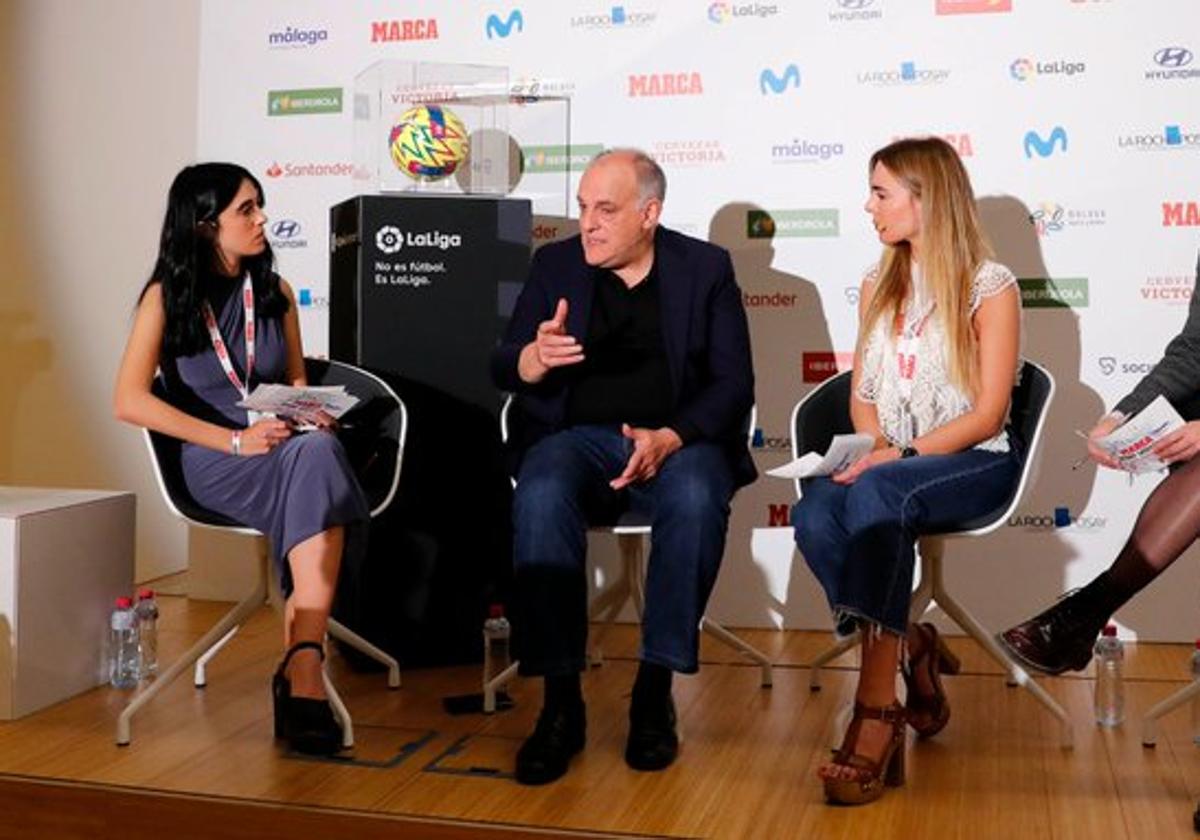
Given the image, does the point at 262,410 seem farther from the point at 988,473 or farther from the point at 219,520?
the point at 988,473

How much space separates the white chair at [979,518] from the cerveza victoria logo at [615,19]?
5.05ft

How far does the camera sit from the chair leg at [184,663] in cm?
325

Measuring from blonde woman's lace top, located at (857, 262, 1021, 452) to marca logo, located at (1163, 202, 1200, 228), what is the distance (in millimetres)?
1295

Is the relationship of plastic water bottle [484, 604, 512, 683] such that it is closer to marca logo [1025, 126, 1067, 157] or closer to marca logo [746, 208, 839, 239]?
marca logo [746, 208, 839, 239]

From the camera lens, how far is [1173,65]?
14.1 feet

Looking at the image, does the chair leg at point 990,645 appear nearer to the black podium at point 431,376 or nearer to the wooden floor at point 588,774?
the wooden floor at point 588,774

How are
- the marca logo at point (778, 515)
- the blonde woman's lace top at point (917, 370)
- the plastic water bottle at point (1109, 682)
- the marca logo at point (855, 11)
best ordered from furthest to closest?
the marca logo at point (778, 515)
the marca logo at point (855, 11)
the plastic water bottle at point (1109, 682)
the blonde woman's lace top at point (917, 370)

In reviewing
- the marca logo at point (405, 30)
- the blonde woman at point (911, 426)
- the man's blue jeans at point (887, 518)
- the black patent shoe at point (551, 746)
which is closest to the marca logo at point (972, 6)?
the blonde woman at point (911, 426)

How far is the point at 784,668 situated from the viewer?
161 inches

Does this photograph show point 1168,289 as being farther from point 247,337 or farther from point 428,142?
point 247,337

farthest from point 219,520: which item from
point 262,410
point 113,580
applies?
point 113,580

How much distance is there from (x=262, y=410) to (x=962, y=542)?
218cm

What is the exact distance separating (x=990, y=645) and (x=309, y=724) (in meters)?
1.54

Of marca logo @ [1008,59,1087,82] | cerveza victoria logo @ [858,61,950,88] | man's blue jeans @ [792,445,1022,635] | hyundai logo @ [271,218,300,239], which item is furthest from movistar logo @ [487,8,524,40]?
man's blue jeans @ [792,445,1022,635]
